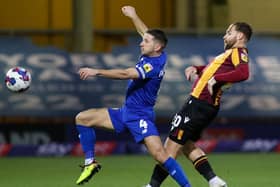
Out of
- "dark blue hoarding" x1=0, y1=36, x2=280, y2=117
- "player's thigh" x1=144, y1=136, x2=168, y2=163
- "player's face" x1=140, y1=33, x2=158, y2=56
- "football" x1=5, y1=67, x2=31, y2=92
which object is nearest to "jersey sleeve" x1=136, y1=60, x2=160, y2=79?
"player's face" x1=140, y1=33, x2=158, y2=56

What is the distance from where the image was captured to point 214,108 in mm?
11469

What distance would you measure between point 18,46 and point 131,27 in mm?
4920

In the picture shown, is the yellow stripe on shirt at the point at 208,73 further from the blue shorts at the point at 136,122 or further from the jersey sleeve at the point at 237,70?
the blue shorts at the point at 136,122

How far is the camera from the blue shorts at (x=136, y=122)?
37.3ft

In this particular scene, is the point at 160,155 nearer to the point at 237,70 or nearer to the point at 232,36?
the point at 237,70

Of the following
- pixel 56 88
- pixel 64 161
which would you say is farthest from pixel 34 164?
pixel 56 88

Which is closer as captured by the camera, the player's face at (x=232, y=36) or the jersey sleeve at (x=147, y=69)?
the jersey sleeve at (x=147, y=69)

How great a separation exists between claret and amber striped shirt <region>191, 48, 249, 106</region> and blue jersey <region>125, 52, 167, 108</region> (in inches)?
17.9

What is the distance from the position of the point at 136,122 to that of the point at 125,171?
4736 mm

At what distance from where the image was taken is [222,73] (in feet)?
37.1

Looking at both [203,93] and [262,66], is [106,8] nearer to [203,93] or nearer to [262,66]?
[262,66]

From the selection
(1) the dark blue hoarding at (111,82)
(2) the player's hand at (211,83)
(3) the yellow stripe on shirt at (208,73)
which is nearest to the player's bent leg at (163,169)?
(3) the yellow stripe on shirt at (208,73)

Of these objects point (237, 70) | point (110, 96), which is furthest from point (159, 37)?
point (110, 96)

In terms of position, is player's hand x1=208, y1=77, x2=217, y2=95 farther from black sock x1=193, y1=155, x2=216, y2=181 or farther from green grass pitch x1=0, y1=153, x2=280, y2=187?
green grass pitch x1=0, y1=153, x2=280, y2=187
